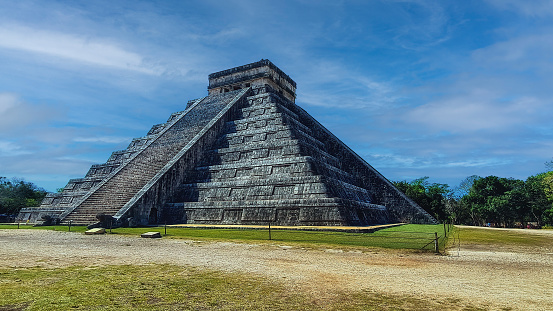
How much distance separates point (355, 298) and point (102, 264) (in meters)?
5.26

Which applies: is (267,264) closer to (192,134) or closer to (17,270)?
(17,270)

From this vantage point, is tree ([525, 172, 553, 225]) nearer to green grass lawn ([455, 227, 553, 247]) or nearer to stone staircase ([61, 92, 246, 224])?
green grass lawn ([455, 227, 553, 247])

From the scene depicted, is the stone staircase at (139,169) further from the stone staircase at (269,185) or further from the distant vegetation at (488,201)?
the distant vegetation at (488,201)

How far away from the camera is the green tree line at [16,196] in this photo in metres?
45.2

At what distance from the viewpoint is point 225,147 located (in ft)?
80.0

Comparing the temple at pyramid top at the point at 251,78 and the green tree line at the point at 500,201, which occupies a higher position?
the temple at pyramid top at the point at 251,78

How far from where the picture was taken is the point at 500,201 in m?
41.7

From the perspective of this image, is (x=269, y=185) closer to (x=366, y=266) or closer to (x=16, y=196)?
(x=366, y=266)

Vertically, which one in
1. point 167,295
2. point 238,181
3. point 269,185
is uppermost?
point 238,181

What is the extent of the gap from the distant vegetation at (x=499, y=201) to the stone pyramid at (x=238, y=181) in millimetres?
12777

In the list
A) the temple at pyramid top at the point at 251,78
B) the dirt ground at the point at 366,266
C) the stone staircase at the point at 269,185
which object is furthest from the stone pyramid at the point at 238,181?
the dirt ground at the point at 366,266

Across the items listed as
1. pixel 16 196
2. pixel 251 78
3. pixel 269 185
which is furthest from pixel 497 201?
pixel 16 196

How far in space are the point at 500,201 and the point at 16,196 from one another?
65.5 m

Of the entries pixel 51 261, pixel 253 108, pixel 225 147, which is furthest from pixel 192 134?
pixel 51 261
